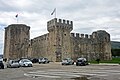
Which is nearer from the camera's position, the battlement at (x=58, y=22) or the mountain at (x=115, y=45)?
the battlement at (x=58, y=22)

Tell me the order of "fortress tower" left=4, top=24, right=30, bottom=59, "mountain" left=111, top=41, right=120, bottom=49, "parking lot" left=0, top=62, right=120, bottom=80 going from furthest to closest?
1. "mountain" left=111, top=41, right=120, bottom=49
2. "fortress tower" left=4, top=24, right=30, bottom=59
3. "parking lot" left=0, top=62, right=120, bottom=80

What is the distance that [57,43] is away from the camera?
2210 inches

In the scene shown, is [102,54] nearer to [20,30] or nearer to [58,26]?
[58,26]

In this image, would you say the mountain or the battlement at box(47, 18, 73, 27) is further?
the mountain

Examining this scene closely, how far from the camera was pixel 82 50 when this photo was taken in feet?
198

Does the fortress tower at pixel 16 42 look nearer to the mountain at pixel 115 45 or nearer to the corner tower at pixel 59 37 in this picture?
the corner tower at pixel 59 37

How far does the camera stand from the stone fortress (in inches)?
2224

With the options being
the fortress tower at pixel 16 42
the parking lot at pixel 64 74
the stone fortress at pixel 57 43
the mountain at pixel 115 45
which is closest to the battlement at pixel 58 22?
the stone fortress at pixel 57 43

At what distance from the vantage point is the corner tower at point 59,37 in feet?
183

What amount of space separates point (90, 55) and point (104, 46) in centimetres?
541

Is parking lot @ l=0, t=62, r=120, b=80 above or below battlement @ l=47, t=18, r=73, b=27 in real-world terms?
below

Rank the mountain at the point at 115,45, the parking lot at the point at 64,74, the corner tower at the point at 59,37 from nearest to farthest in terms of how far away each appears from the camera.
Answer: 1. the parking lot at the point at 64,74
2. the corner tower at the point at 59,37
3. the mountain at the point at 115,45

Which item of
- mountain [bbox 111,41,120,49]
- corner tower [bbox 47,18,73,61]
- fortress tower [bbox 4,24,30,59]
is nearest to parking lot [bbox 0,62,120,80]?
corner tower [bbox 47,18,73,61]

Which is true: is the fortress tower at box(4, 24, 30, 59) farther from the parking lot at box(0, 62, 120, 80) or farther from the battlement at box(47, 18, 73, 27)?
the parking lot at box(0, 62, 120, 80)
